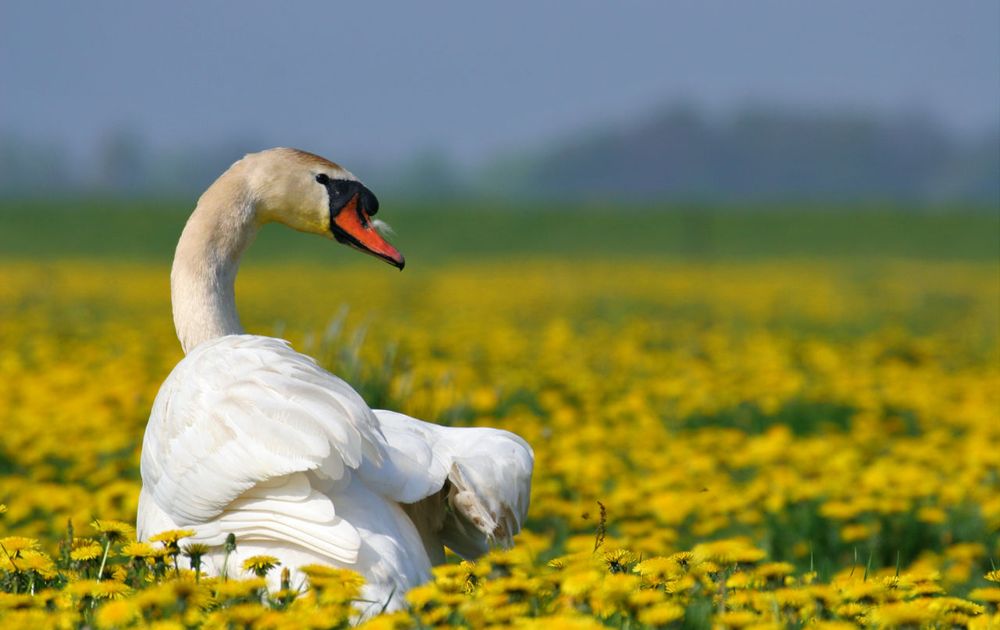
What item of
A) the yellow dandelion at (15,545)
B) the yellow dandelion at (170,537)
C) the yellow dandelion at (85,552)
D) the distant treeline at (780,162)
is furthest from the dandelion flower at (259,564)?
the distant treeline at (780,162)

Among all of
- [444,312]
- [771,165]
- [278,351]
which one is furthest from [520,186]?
[278,351]

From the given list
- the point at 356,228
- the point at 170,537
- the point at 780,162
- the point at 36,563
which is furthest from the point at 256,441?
the point at 780,162

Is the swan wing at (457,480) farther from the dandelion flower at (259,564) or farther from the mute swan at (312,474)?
the dandelion flower at (259,564)

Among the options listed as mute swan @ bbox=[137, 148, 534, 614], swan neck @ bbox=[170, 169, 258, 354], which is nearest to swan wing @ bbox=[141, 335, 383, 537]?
mute swan @ bbox=[137, 148, 534, 614]

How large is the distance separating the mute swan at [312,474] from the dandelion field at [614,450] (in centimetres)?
13

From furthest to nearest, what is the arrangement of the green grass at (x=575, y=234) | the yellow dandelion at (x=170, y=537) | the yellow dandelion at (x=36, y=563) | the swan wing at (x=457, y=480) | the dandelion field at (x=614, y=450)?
the green grass at (x=575, y=234) → the swan wing at (x=457, y=480) → the yellow dandelion at (x=36, y=563) → the yellow dandelion at (x=170, y=537) → the dandelion field at (x=614, y=450)

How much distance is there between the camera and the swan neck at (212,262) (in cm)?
366

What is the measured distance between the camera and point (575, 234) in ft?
131

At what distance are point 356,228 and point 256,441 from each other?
4.22ft

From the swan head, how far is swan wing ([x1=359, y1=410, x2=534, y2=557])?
2.48 ft

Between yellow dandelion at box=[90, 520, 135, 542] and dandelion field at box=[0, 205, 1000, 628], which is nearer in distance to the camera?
dandelion field at box=[0, 205, 1000, 628]

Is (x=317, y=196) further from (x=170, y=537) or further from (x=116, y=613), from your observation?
(x=116, y=613)

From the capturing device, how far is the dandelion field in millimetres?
2320

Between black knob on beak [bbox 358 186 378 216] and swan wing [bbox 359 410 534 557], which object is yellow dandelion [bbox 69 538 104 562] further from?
black knob on beak [bbox 358 186 378 216]
